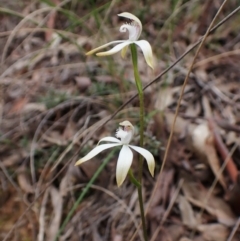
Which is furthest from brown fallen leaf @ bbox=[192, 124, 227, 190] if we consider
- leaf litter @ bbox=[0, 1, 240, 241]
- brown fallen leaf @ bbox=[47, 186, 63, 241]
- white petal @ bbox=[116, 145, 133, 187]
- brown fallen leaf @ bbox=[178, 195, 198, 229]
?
white petal @ bbox=[116, 145, 133, 187]

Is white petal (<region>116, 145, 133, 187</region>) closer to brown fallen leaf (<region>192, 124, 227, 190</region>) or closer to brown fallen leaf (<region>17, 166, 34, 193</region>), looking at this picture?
brown fallen leaf (<region>192, 124, 227, 190</region>)

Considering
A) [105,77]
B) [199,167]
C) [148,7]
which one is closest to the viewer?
[199,167]

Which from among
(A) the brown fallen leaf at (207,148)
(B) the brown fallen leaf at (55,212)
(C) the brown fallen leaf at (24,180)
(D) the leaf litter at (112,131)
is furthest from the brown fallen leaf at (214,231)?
(C) the brown fallen leaf at (24,180)

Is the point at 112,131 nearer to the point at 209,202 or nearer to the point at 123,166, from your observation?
the point at 209,202

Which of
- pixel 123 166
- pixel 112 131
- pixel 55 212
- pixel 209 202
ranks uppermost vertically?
pixel 123 166

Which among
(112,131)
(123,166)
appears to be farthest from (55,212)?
(123,166)

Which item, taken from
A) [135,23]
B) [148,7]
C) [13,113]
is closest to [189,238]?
[135,23]

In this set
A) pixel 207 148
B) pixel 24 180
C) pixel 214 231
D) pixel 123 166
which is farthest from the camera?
pixel 24 180

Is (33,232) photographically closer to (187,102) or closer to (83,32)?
(187,102)
